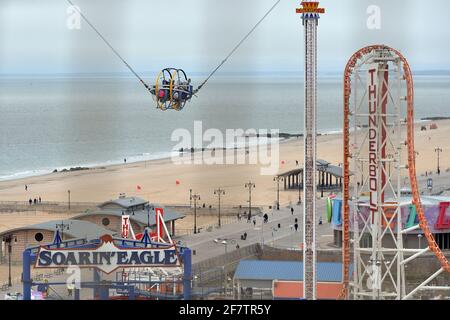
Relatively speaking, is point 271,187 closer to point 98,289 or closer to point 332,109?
point 98,289

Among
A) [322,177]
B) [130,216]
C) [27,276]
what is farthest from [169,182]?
[27,276]

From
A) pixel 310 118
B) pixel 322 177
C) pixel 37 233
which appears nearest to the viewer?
pixel 310 118

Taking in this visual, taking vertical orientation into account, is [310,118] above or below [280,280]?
above

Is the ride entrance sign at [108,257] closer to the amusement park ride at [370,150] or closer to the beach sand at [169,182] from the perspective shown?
the amusement park ride at [370,150]

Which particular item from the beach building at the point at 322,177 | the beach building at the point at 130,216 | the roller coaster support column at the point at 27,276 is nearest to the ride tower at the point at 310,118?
the roller coaster support column at the point at 27,276

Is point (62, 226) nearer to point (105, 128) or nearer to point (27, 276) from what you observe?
point (27, 276)

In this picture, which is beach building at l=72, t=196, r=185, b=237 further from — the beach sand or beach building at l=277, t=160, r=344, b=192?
beach building at l=277, t=160, r=344, b=192

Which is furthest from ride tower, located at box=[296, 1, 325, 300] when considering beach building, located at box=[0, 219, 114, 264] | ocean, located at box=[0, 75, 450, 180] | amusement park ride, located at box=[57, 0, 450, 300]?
ocean, located at box=[0, 75, 450, 180]
